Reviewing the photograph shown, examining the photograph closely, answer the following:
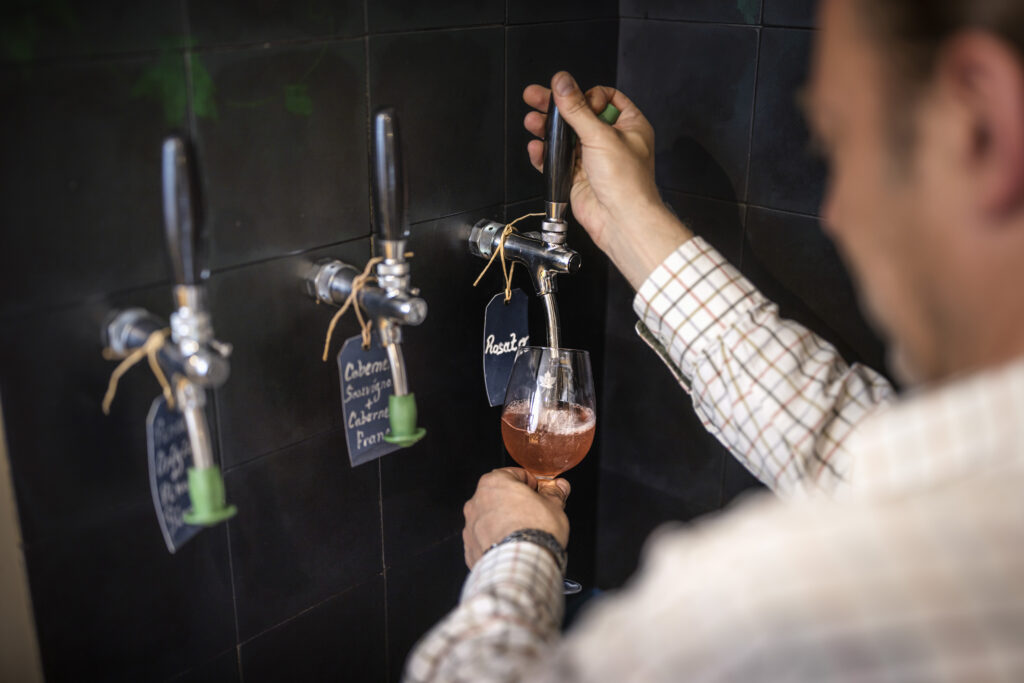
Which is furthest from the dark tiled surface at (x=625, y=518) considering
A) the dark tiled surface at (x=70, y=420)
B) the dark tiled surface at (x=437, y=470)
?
the dark tiled surface at (x=70, y=420)

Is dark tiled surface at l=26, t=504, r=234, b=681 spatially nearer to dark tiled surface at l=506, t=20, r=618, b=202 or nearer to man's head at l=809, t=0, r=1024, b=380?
dark tiled surface at l=506, t=20, r=618, b=202

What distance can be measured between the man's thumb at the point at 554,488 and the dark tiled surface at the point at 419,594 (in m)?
0.27

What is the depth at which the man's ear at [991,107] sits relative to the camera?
0.56m

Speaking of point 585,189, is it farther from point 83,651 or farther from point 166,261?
point 83,651

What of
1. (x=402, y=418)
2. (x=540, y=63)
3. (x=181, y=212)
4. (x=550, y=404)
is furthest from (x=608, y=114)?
(x=181, y=212)

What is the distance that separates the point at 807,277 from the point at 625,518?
2.03 feet

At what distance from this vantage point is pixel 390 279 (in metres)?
1.11

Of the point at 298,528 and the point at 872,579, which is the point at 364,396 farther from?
the point at 872,579

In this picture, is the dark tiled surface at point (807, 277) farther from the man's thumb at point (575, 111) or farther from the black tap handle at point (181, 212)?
the black tap handle at point (181, 212)

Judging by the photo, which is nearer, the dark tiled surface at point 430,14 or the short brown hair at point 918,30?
the short brown hair at point 918,30

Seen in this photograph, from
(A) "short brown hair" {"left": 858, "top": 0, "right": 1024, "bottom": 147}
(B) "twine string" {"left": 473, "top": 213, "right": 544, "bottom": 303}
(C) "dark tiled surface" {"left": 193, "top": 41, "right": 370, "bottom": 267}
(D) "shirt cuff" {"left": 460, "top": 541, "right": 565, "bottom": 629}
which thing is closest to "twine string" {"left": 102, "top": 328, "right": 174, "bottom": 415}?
(C) "dark tiled surface" {"left": 193, "top": 41, "right": 370, "bottom": 267}

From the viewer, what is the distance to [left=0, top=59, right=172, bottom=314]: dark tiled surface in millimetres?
903

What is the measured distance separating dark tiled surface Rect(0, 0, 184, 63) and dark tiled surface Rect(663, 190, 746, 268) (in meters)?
0.87

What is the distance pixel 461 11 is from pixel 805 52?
50 centimetres
